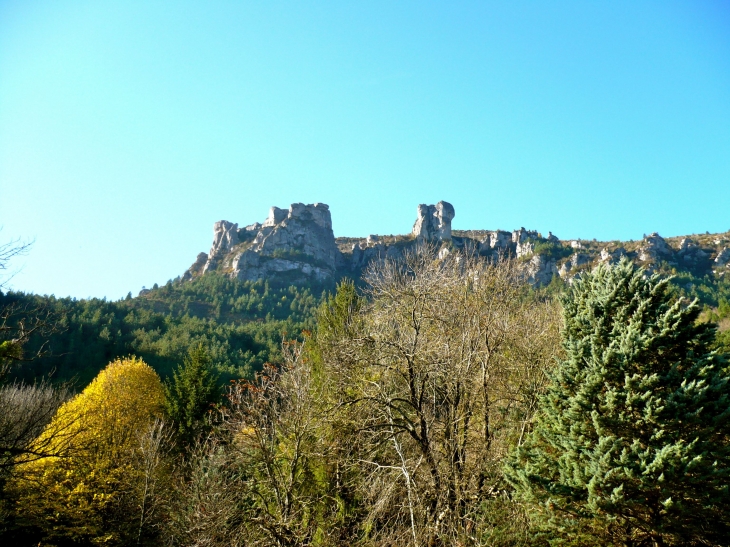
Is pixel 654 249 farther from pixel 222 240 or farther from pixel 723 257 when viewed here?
pixel 222 240

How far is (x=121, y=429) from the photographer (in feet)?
73.8

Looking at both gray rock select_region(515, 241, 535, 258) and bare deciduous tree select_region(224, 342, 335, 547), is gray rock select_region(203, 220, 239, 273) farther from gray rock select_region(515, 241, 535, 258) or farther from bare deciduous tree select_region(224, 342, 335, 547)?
bare deciduous tree select_region(224, 342, 335, 547)

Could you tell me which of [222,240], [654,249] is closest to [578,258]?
[654,249]

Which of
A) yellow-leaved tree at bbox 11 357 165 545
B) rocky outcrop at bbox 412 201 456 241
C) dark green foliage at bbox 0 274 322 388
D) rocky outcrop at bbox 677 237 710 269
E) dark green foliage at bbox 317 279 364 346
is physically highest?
rocky outcrop at bbox 412 201 456 241

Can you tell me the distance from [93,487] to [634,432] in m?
19.0

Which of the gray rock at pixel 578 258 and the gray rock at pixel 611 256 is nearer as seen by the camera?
the gray rock at pixel 611 256

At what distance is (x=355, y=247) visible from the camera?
144 meters

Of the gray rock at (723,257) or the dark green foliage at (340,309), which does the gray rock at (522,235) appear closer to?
the gray rock at (723,257)

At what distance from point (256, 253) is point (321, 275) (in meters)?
17.8

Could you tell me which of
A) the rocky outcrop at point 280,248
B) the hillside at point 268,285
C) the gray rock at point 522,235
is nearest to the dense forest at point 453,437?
the hillside at point 268,285

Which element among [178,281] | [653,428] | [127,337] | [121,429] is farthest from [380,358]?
[178,281]

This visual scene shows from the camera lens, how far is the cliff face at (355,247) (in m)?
90.5

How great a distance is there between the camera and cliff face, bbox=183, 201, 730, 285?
90500mm

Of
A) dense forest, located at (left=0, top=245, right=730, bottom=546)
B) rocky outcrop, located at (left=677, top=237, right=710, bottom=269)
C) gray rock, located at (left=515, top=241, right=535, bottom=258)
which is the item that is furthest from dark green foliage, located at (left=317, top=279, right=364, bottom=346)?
rocky outcrop, located at (left=677, top=237, right=710, bottom=269)
